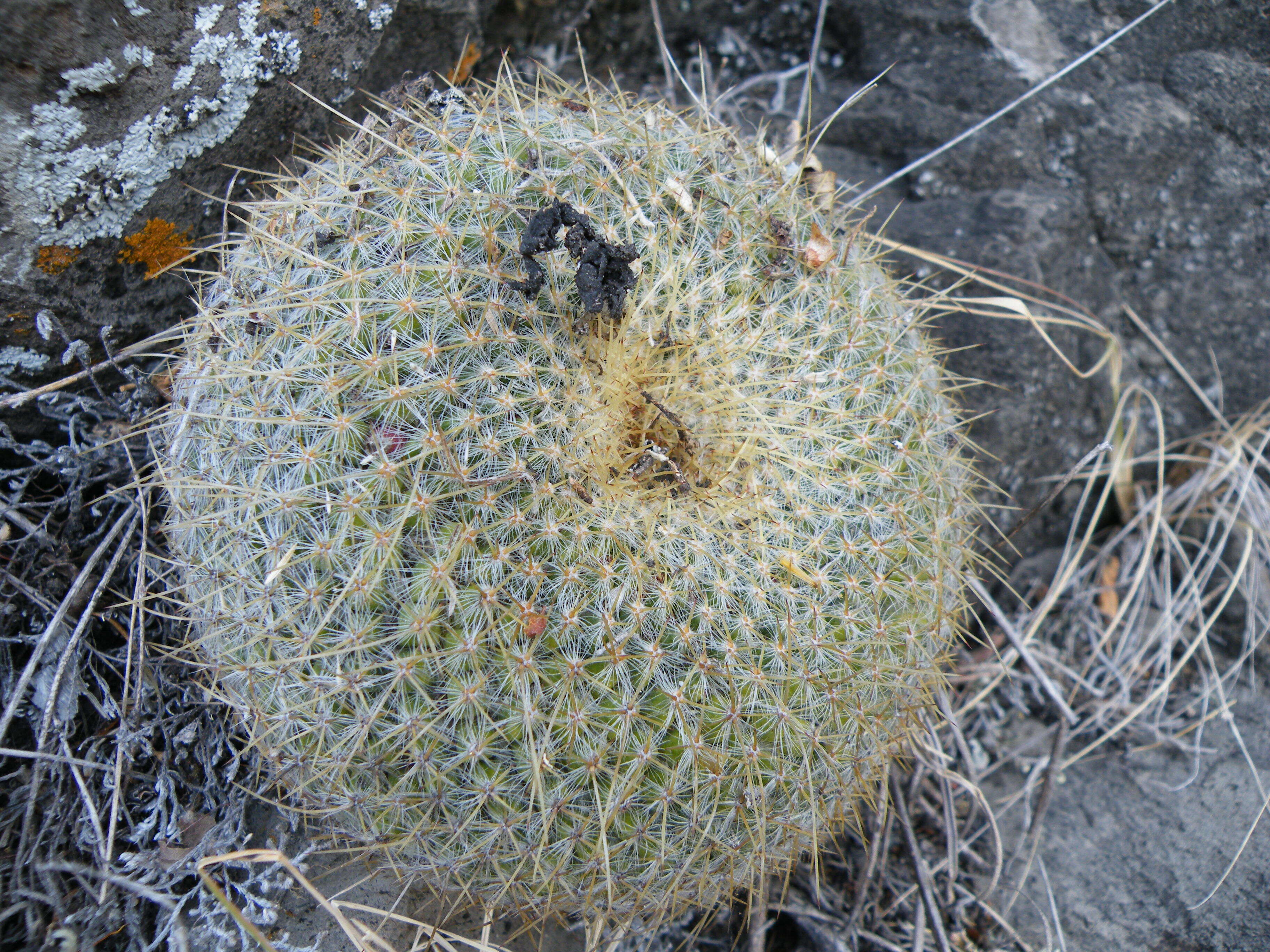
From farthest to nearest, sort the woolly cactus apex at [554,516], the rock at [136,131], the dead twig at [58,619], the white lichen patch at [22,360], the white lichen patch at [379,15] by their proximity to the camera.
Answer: the white lichen patch at [379,15]
the white lichen patch at [22,360]
the dead twig at [58,619]
the rock at [136,131]
the woolly cactus apex at [554,516]

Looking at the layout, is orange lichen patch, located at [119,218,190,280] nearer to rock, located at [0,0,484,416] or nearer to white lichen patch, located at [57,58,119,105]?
rock, located at [0,0,484,416]

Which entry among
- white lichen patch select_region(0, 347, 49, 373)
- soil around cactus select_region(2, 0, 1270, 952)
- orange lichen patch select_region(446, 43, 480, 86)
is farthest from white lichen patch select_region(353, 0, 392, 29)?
white lichen patch select_region(0, 347, 49, 373)

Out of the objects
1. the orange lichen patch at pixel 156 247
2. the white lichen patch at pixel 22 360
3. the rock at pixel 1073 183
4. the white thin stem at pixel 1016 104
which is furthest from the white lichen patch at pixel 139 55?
the white thin stem at pixel 1016 104

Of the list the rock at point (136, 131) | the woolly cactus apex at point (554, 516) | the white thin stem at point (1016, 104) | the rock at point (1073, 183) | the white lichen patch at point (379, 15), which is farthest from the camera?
the rock at point (1073, 183)

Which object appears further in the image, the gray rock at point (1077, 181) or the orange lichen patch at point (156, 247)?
the gray rock at point (1077, 181)

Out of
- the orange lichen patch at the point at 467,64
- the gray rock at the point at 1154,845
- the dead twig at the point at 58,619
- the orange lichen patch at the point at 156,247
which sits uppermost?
the orange lichen patch at the point at 467,64

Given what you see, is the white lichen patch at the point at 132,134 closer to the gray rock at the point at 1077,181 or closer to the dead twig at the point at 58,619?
the dead twig at the point at 58,619
